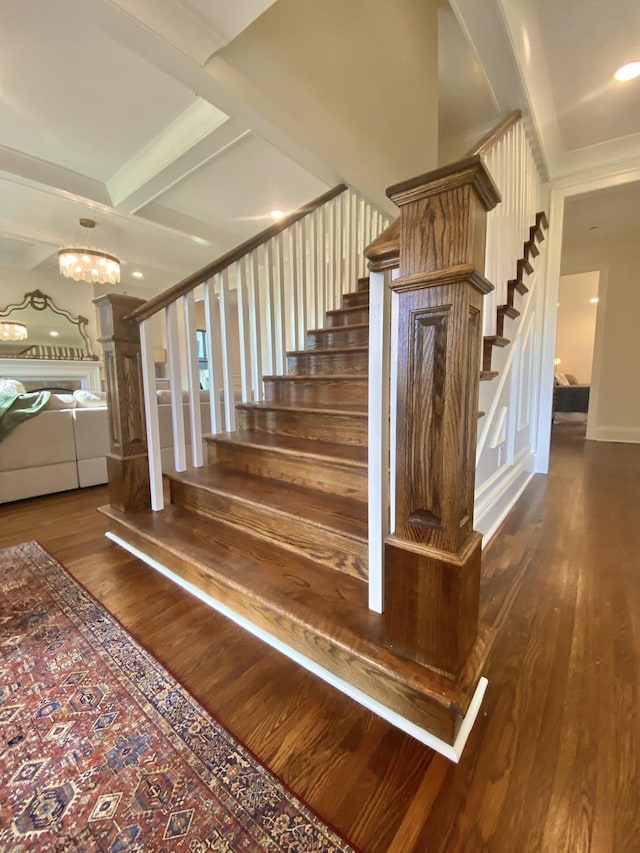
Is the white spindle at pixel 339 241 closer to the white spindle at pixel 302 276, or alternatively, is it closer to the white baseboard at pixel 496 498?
the white spindle at pixel 302 276

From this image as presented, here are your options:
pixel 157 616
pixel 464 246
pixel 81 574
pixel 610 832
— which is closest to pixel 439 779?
pixel 610 832

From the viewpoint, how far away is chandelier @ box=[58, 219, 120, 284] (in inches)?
140

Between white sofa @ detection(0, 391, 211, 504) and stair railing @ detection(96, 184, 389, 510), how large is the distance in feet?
1.87

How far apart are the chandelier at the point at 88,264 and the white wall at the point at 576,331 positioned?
8.26 metres

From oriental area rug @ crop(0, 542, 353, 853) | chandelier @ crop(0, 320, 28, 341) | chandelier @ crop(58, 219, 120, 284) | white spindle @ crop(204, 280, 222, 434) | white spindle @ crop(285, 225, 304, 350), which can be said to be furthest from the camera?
chandelier @ crop(0, 320, 28, 341)

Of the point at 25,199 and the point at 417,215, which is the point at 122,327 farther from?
the point at 25,199

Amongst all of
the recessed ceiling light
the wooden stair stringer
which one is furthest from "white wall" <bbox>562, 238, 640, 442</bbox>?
the recessed ceiling light

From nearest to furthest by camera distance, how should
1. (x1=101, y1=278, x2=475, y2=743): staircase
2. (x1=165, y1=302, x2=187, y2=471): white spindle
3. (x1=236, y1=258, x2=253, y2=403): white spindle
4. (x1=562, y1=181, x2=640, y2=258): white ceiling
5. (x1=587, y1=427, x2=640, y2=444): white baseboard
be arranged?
1. (x1=101, y1=278, x2=475, y2=743): staircase
2. (x1=165, y1=302, x2=187, y2=471): white spindle
3. (x1=236, y1=258, x2=253, y2=403): white spindle
4. (x1=562, y1=181, x2=640, y2=258): white ceiling
5. (x1=587, y1=427, x2=640, y2=444): white baseboard

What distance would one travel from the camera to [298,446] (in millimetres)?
1714

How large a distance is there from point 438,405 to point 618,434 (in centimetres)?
529

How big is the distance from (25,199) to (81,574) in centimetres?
378

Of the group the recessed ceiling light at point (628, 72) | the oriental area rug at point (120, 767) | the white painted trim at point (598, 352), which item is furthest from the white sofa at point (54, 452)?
the white painted trim at point (598, 352)

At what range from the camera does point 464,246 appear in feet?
2.40

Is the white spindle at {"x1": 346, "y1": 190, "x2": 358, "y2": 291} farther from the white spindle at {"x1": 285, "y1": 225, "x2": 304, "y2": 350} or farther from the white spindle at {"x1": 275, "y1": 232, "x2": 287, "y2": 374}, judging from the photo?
the white spindle at {"x1": 275, "y1": 232, "x2": 287, "y2": 374}
